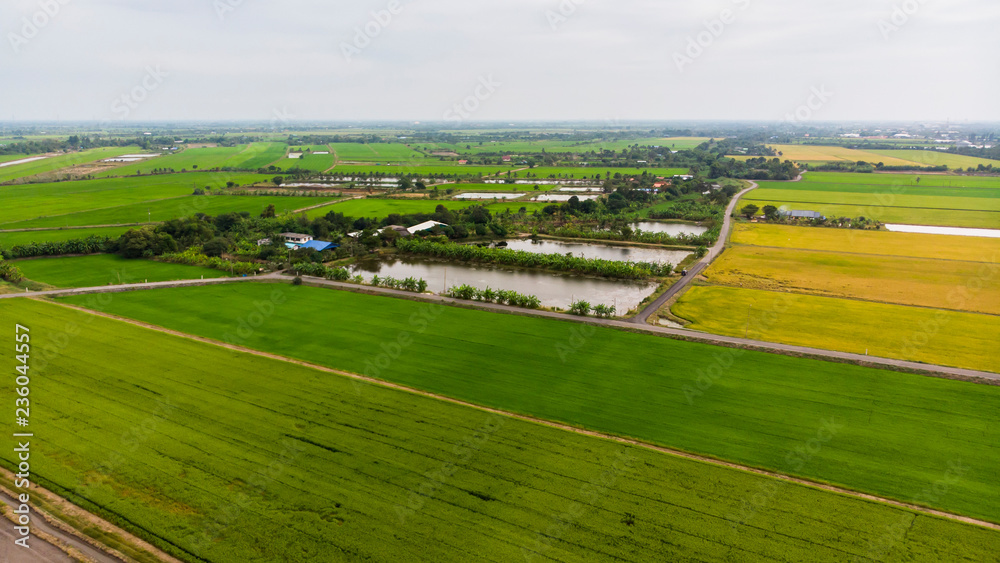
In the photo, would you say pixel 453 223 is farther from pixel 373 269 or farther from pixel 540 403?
pixel 540 403

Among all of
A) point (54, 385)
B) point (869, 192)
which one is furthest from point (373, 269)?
point (869, 192)

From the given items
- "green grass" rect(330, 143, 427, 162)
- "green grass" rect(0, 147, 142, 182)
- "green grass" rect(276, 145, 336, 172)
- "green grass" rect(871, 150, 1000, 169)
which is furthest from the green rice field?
"green grass" rect(0, 147, 142, 182)

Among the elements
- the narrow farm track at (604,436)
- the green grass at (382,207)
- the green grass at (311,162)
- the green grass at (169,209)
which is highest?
the green grass at (311,162)

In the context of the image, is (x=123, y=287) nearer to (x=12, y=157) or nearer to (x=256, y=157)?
(x=256, y=157)

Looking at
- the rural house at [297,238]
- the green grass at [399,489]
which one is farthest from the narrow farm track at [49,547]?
the rural house at [297,238]

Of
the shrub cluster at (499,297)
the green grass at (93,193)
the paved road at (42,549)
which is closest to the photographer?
the paved road at (42,549)

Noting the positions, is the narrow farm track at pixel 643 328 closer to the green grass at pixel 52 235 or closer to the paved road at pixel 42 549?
the green grass at pixel 52 235

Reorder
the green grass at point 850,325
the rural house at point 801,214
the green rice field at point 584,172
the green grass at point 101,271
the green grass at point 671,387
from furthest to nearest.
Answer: the green rice field at point 584,172 < the rural house at point 801,214 < the green grass at point 101,271 < the green grass at point 850,325 < the green grass at point 671,387
